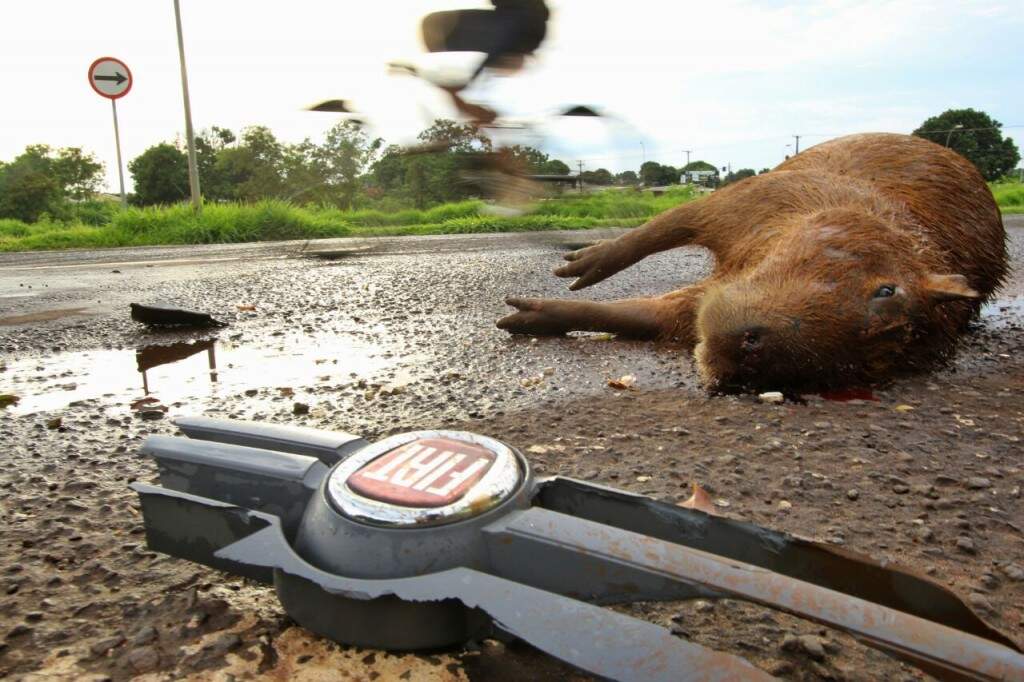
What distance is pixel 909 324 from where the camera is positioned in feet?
9.29

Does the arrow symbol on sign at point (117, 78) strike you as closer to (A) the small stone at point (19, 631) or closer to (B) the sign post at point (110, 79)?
(B) the sign post at point (110, 79)

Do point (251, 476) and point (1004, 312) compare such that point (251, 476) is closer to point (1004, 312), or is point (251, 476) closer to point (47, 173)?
point (47, 173)

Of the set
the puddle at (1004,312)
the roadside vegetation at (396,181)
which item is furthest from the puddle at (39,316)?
the puddle at (1004,312)

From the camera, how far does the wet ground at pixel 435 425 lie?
3.70ft

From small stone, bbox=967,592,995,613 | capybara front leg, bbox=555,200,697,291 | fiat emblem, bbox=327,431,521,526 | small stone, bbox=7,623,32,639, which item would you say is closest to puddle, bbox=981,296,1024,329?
capybara front leg, bbox=555,200,697,291

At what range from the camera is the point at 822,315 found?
272 cm

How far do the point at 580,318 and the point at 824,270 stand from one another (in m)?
1.38

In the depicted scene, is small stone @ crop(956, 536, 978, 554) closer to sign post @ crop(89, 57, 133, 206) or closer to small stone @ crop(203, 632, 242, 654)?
small stone @ crop(203, 632, 242, 654)

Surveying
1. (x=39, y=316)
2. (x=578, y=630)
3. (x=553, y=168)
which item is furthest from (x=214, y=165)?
(x=39, y=316)

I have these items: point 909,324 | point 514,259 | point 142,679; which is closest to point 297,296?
point 514,259

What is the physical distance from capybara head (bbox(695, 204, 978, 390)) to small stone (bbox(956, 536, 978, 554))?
1136mm

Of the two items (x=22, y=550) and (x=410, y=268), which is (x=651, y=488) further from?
(x=410, y=268)

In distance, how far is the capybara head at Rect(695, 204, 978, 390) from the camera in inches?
105

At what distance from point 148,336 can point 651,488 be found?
3.06 meters
